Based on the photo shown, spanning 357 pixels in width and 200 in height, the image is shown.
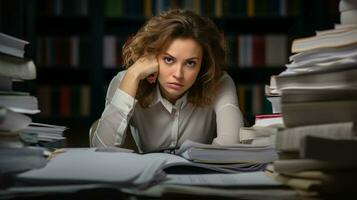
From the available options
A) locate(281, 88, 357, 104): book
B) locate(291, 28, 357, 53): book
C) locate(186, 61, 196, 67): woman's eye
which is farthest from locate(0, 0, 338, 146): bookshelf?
locate(281, 88, 357, 104): book

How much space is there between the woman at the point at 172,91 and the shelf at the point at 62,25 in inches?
55.0

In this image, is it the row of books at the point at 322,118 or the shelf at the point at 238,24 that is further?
the shelf at the point at 238,24

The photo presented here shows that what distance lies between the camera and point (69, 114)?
3059 mm

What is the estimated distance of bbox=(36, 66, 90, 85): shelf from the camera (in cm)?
309

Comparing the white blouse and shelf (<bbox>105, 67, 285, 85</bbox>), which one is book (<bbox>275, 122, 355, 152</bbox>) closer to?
the white blouse

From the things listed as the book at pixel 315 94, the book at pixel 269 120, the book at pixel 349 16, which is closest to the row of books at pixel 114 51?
the book at pixel 269 120

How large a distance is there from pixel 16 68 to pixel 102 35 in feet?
7.51

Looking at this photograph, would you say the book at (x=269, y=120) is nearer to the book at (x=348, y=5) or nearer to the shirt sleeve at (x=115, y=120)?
the book at (x=348, y=5)

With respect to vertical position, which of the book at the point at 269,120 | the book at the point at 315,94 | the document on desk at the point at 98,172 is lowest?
the document on desk at the point at 98,172

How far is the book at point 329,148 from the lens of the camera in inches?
21.8

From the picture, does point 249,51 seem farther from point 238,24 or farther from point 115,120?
point 115,120

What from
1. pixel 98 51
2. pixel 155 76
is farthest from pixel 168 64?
pixel 98 51

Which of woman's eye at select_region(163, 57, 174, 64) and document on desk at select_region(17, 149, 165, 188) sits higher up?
woman's eye at select_region(163, 57, 174, 64)

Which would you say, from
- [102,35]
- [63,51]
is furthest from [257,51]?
[63,51]
